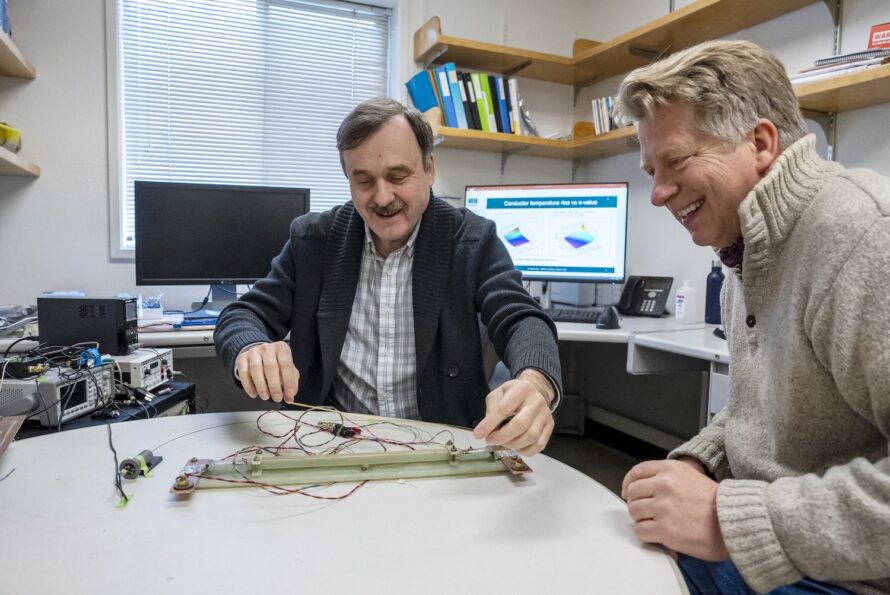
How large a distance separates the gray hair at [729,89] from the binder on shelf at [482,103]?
2099 mm

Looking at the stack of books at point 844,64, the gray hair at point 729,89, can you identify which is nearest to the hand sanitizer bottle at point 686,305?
the stack of books at point 844,64

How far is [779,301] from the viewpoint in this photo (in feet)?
2.63

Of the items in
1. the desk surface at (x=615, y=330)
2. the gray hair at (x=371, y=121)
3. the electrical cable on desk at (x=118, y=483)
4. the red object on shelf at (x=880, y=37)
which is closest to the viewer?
the electrical cable on desk at (x=118, y=483)

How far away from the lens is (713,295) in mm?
2381

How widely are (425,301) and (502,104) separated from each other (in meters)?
1.82

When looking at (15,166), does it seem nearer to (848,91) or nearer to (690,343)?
(690,343)

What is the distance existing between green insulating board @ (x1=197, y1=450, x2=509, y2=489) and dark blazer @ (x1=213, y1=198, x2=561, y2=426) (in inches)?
18.7

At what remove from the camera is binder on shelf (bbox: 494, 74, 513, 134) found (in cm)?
291

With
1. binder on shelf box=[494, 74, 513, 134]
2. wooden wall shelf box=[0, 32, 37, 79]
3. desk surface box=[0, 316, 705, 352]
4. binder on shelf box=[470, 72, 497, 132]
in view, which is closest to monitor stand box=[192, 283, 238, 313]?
desk surface box=[0, 316, 705, 352]

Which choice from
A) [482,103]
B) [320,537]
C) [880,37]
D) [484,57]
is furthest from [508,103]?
[320,537]

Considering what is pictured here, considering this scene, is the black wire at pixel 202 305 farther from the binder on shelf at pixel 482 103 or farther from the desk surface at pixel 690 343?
the desk surface at pixel 690 343

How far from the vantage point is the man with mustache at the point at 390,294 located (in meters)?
1.35

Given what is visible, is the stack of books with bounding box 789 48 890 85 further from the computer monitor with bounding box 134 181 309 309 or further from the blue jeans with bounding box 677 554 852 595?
the computer monitor with bounding box 134 181 309 309

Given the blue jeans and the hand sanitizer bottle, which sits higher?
the hand sanitizer bottle
